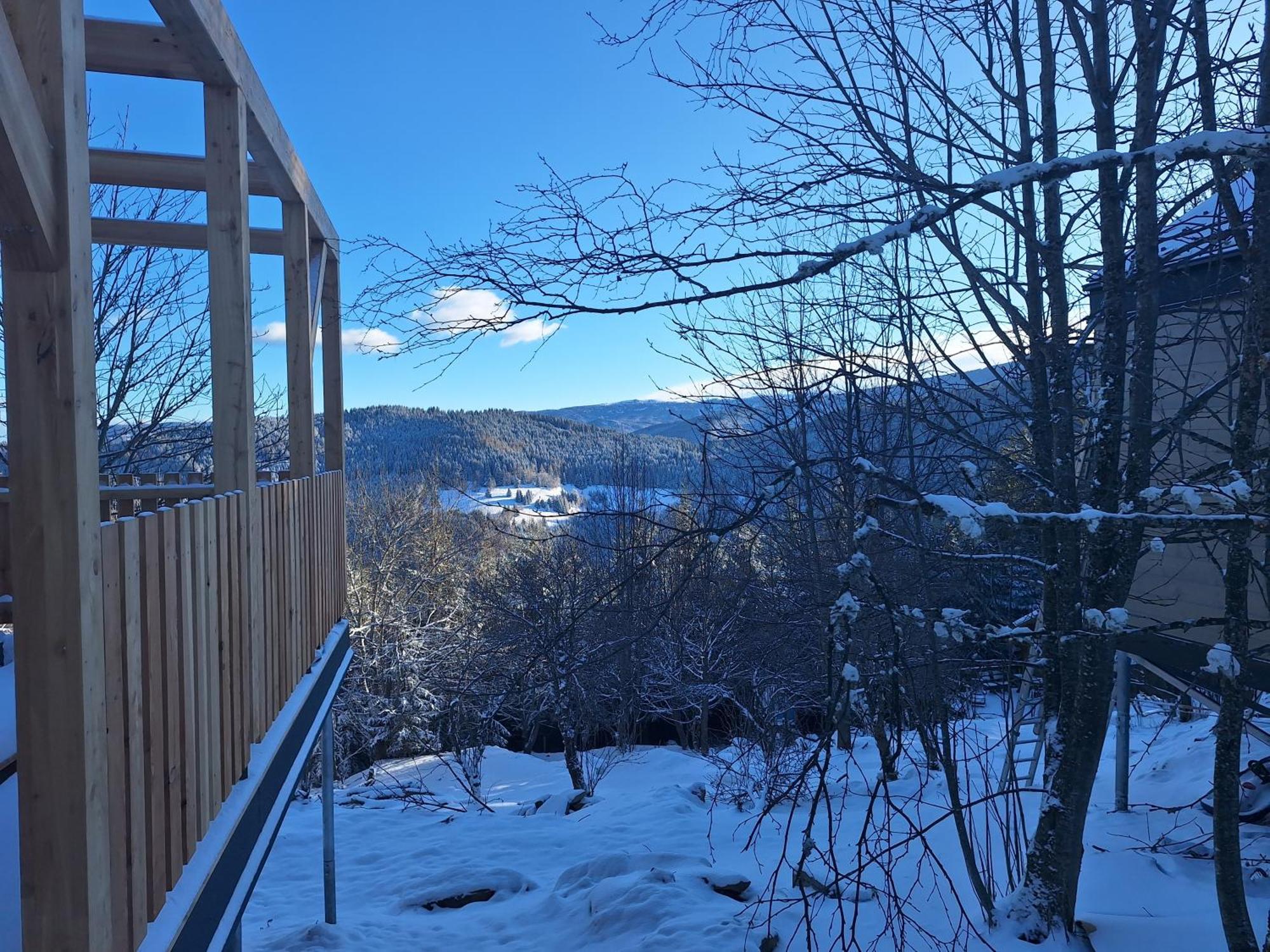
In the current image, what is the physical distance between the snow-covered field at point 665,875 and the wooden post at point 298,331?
3.36m

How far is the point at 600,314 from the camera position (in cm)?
263

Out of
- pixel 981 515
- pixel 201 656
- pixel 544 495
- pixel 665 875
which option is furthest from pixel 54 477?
pixel 544 495

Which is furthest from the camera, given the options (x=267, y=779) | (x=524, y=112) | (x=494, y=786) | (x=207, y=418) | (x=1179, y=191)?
(x=494, y=786)

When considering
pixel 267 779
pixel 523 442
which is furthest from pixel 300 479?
pixel 523 442

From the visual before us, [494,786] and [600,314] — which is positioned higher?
[600,314]

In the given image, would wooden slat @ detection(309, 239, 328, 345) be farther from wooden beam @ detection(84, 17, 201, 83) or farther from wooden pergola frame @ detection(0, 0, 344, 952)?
wooden pergola frame @ detection(0, 0, 344, 952)

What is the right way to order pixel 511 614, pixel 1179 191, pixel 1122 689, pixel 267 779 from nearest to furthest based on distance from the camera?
pixel 267 779
pixel 1179 191
pixel 1122 689
pixel 511 614

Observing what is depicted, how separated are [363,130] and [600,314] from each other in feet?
28.5

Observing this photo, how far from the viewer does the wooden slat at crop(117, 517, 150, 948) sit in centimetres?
204

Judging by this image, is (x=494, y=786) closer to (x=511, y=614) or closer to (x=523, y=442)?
(x=511, y=614)

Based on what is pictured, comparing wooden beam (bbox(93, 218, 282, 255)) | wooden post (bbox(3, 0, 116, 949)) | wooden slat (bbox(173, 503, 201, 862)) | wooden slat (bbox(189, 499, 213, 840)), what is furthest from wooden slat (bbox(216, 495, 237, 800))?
wooden beam (bbox(93, 218, 282, 255))

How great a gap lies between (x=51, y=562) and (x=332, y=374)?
5358 millimetres

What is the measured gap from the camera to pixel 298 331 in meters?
4.93

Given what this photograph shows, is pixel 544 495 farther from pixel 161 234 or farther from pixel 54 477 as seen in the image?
pixel 54 477
